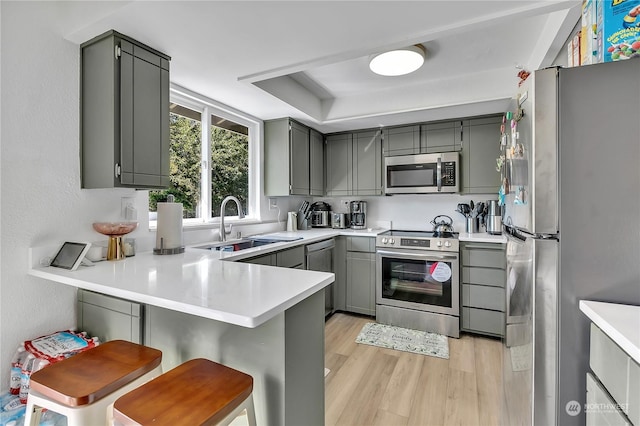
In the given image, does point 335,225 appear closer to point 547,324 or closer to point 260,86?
point 260,86

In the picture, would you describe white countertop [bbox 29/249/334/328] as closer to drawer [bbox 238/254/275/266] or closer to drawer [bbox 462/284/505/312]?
drawer [bbox 238/254/275/266]

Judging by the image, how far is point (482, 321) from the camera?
2.76 meters

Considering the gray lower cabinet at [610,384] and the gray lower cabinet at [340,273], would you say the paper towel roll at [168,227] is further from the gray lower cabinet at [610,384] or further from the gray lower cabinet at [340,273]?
the gray lower cabinet at [610,384]

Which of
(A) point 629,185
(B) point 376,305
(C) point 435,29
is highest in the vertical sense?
(C) point 435,29

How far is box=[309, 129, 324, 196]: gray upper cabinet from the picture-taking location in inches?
142

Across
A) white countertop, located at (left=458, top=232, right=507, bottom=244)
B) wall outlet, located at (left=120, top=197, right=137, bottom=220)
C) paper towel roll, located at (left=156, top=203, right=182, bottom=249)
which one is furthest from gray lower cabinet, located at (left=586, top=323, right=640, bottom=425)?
wall outlet, located at (left=120, top=197, right=137, bottom=220)

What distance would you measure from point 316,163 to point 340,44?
1.99m

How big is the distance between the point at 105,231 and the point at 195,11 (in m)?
1.31

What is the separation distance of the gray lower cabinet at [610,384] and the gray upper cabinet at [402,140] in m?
2.68

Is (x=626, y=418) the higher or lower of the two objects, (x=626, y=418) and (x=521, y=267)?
the lower

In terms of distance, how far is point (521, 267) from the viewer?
121 centimetres

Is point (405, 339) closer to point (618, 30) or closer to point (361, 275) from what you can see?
point (361, 275)

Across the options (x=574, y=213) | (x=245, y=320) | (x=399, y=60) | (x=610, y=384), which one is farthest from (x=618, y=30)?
(x=245, y=320)

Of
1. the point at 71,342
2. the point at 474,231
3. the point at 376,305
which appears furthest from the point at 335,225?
the point at 71,342
